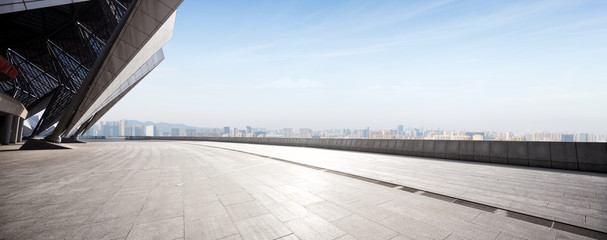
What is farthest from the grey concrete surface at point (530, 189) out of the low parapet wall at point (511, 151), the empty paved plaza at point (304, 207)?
the low parapet wall at point (511, 151)

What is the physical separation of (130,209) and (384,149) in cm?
1447

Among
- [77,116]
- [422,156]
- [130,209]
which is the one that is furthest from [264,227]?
[77,116]

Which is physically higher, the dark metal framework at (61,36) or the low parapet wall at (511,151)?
the dark metal framework at (61,36)

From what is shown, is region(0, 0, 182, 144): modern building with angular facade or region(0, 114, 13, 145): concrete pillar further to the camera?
region(0, 114, 13, 145): concrete pillar

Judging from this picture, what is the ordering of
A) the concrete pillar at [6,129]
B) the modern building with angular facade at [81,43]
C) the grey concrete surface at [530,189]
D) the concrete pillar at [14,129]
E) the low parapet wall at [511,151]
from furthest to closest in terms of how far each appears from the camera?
the concrete pillar at [14,129]
the concrete pillar at [6,129]
the modern building with angular facade at [81,43]
the low parapet wall at [511,151]
the grey concrete surface at [530,189]

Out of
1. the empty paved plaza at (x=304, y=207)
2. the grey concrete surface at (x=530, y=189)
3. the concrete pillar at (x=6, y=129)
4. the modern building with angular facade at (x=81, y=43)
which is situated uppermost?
the modern building with angular facade at (x=81, y=43)

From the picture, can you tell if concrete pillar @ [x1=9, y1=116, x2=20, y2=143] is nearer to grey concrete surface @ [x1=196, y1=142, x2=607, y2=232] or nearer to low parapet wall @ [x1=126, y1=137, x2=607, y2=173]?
low parapet wall @ [x1=126, y1=137, x2=607, y2=173]

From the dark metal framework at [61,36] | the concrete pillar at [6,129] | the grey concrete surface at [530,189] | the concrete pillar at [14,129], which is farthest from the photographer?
the concrete pillar at [14,129]

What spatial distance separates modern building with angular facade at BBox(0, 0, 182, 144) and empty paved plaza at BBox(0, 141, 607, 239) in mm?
10626

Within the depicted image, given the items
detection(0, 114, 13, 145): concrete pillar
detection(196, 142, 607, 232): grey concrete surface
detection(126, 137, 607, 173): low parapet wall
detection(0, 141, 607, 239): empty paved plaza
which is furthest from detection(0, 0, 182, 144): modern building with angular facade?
detection(126, 137, 607, 173): low parapet wall

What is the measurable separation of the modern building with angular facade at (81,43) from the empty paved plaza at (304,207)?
1063 centimetres

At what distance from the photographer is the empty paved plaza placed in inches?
133

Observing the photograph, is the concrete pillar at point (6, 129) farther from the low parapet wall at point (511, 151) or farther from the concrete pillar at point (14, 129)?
the low parapet wall at point (511, 151)

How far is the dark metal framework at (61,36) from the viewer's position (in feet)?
→ 68.7
